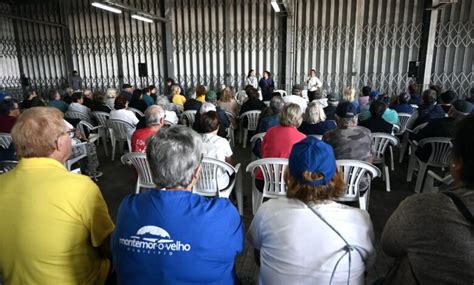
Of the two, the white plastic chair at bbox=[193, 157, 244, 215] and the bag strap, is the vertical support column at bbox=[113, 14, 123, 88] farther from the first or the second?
the bag strap

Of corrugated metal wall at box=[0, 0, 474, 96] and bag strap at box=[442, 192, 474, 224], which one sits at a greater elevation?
corrugated metal wall at box=[0, 0, 474, 96]

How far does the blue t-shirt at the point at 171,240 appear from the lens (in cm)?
114

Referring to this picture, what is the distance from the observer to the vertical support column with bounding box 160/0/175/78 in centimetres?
991

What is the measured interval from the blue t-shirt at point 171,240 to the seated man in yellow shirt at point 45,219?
24cm

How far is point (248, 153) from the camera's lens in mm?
5609

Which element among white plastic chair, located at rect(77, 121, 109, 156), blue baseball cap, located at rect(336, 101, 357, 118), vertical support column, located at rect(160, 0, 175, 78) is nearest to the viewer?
blue baseball cap, located at rect(336, 101, 357, 118)

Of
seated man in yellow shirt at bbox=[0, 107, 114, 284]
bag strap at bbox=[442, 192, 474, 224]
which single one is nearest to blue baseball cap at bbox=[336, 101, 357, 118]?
bag strap at bbox=[442, 192, 474, 224]

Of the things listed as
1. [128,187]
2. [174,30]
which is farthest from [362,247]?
[174,30]

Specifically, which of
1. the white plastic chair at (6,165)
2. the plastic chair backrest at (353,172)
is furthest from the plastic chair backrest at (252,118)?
the white plastic chair at (6,165)

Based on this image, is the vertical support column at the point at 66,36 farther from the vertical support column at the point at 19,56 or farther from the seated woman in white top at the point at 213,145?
the seated woman in white top at the point at 213,145

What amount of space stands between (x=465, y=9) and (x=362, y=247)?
9243 millimetres

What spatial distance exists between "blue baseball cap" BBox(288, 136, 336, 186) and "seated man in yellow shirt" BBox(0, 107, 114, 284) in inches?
32.7

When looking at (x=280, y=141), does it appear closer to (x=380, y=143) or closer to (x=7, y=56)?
(x=380, y=143)

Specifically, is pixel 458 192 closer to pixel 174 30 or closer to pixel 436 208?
pixel 436 208
